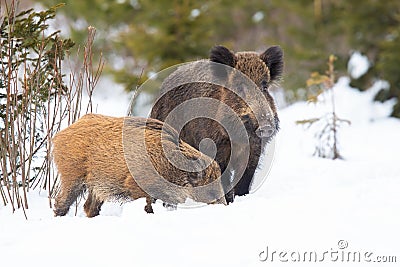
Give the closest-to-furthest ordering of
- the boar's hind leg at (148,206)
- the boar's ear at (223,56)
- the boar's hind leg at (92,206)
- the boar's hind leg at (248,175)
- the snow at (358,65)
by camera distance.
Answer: the boar's hind leg at (148,206), the boar's hind leg at (92,206), the boar's ear at (223,56), the boar's hind leg at (248,175), the snow at (358,65)

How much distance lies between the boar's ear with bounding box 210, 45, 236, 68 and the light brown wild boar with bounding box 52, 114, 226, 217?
38.5 inches

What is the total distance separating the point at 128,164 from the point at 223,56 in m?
1.49

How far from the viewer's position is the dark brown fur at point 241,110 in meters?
5.60

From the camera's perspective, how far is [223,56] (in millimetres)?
5754

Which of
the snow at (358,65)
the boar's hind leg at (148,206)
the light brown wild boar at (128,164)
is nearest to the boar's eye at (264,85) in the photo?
the light brown wild boar at (128,164)

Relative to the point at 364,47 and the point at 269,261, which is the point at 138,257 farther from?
the point at 364,47

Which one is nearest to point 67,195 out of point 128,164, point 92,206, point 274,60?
point 92,206

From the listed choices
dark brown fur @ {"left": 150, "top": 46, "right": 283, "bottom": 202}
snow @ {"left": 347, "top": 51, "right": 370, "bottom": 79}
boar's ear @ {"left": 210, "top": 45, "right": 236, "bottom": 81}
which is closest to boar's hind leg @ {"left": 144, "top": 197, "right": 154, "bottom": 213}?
dark brown fur @ {"left": 150, "top": 46, "right": 283, "bottom": 202}

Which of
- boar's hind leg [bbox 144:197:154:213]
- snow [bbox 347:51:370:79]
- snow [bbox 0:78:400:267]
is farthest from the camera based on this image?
snow [bbox 347:51:370:79]

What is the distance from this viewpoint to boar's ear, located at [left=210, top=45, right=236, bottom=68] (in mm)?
5734

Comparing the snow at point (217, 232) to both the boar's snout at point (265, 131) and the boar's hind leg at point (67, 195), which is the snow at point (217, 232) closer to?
the boar's hind leg at point (67, 195)

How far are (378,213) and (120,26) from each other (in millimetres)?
18481

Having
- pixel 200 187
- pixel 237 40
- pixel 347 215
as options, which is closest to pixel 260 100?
pixel 200 187

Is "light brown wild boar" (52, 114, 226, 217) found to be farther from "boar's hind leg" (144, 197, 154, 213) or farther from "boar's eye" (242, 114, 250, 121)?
"boar's eye" (242, 114, 250, 121)
